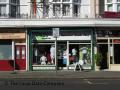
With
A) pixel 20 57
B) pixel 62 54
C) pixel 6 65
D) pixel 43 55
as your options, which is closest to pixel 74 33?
pixel 62 54

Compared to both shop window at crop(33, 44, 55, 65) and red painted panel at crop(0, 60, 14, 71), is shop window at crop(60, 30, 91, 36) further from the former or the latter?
red painted panel at crop(0, 60, 14, 71)

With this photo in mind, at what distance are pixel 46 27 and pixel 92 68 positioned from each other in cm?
521

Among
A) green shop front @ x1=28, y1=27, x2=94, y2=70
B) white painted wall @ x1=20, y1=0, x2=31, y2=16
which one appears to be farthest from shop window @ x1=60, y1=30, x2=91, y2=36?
white painted wall @ x1=20, y1=0, x2=31, y2=16

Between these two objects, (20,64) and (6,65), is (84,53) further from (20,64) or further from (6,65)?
(6,65)

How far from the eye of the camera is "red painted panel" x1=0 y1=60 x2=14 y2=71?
3975 cm

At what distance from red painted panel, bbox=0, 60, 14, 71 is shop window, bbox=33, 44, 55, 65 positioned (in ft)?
6.44

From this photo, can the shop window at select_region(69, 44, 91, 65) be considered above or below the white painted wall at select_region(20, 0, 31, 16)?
below

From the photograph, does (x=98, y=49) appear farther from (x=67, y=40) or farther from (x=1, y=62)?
(x=1, y=62)

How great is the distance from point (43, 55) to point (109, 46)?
5711mm

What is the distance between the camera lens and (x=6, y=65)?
39.8m

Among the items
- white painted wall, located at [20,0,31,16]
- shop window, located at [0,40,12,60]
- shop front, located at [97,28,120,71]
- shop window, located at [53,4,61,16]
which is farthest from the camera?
white painted wall, located at [20,0,31,16]

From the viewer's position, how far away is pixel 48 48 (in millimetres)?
40250

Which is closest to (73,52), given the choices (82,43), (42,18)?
(82,43)

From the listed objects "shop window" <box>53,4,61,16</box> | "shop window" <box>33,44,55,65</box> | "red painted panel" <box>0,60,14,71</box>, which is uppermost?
"shop window" <box>53,4,61,16</box>
